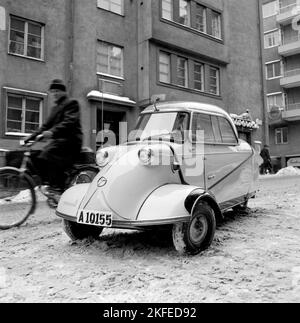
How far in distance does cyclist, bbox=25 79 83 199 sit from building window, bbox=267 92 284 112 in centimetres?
3556

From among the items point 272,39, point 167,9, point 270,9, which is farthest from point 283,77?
point 167,9

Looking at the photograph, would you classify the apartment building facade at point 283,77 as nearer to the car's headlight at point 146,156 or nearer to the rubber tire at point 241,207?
the rubber tire at point 241,207

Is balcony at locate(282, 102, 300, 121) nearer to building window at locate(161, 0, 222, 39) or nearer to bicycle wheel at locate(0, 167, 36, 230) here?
building window at locate(161, 0, 222, 39)

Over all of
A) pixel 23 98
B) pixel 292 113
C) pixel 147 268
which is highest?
pixel 292 113

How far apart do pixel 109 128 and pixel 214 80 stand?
27.1 ft

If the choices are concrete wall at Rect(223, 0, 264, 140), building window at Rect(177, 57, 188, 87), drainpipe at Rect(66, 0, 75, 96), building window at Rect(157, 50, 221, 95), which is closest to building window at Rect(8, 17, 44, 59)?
drainpipe at Rect(66, 0, 75, 96)

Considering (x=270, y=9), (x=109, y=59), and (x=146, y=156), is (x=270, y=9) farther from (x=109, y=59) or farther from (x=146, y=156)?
(x=146, y=156)

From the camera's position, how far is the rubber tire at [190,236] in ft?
12.9

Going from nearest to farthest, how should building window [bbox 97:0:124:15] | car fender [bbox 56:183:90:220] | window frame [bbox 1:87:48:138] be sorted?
car fender [bbox 56:183:90:220], window frame [bbox 1:87:48:138], building window [bbox 97:0:124:15]

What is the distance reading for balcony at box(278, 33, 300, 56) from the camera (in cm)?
3744

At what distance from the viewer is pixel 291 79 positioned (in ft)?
123

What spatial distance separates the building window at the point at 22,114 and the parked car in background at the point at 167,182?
9.95m

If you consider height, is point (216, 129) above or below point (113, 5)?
below

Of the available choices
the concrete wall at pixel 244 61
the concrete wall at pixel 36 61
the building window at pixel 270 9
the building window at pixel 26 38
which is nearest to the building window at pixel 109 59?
the concrete wall at pixel 36 61
